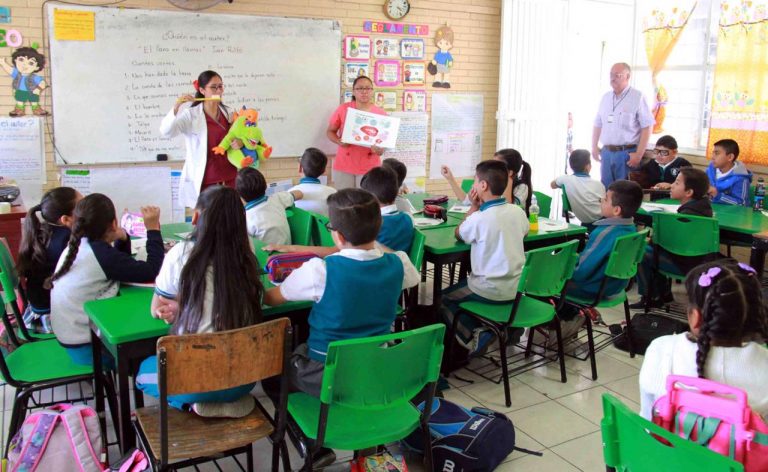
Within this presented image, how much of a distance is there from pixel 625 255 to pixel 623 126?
10.4 ft

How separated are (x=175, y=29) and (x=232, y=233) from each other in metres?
3.81

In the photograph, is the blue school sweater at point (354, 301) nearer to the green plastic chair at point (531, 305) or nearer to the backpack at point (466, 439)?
the backpack at point (466, 439)

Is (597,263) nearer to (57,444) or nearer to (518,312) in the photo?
(518,312)

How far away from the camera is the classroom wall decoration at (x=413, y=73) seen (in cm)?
677

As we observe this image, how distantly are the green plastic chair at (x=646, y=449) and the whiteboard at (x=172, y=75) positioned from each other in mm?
4742

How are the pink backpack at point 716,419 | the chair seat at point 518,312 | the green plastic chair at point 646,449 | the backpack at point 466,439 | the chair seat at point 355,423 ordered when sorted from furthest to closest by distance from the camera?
1. the chair seat at point 518,312
2. the backpack at point 466,439
3. the chair seat at point 355,423
4. the pink backpack at point 716,419
5. the green plastic chair at point 646,449

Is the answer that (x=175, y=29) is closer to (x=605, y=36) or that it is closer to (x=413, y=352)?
(x=413, y=352)

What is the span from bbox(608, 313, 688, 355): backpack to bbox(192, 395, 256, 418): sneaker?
2766mm

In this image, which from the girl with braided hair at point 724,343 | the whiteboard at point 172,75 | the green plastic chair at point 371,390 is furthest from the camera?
the whiteboard at point 172,75

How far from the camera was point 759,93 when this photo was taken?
6.08m

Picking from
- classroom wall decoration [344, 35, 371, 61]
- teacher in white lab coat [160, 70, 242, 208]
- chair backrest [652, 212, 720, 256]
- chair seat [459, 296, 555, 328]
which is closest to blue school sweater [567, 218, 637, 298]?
chair seat [459, 296, 555, 328]

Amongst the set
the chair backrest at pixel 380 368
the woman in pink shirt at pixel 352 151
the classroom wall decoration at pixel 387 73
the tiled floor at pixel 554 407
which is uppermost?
the classroom wall decoration at pixel 387 73

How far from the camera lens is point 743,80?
6.23 m

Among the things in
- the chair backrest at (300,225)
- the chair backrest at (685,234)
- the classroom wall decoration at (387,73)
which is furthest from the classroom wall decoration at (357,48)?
the chair backrest at (685,234)
